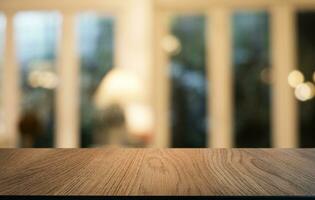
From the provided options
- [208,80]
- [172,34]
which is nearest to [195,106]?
[208,80]

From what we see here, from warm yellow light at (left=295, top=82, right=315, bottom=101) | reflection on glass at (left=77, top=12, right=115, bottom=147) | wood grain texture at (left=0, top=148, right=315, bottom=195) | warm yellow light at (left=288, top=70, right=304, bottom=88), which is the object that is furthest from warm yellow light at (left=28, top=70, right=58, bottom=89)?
wood grain texture at (left=0, top=148, right=315, bottom=195)

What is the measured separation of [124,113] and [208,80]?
174 centimetres

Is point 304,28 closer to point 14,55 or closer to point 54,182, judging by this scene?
point 14,55

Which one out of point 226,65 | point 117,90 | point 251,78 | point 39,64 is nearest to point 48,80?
point 39,64

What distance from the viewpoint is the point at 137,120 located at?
5398 millimetres

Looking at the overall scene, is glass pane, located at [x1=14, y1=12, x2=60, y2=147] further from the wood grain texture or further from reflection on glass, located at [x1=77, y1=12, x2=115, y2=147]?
the wood grain texture

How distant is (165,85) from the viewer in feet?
21.4

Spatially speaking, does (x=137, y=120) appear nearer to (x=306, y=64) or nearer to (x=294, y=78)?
(x=294, y=78)

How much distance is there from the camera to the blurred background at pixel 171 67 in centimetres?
636

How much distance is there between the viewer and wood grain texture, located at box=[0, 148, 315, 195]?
19.2 inches

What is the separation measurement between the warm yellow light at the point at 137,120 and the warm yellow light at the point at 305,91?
2.11 metres

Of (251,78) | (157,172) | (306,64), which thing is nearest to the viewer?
(157,172)

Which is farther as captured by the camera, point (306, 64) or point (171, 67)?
point (171, 67)

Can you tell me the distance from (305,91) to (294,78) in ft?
0.76
